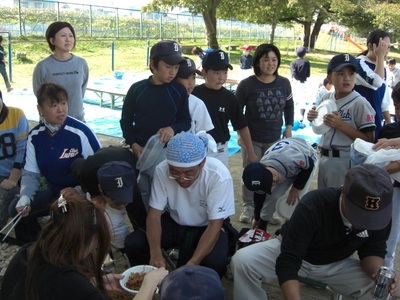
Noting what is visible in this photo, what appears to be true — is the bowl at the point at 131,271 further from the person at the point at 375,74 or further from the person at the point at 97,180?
the person at the point at 375,74

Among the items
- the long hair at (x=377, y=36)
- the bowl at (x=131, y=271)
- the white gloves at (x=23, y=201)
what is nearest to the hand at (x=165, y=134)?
the bowl at (x=131, y=271)

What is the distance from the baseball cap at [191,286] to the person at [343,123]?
187 centimetres

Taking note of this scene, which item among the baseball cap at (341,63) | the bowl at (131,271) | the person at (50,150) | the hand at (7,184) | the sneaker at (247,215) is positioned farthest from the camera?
the sneaker at (247,215)

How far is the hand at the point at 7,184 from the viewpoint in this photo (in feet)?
10.3

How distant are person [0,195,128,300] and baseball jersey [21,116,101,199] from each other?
1.33 meters

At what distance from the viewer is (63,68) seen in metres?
3.93

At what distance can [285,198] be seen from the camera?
2.94 meters

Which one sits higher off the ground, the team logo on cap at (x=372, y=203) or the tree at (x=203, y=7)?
the tree at (x=203, y=7)

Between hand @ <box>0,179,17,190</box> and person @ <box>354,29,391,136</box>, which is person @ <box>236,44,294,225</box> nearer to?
person @ <box>354,29,391,136</box>

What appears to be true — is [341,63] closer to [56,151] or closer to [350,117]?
[350,117]

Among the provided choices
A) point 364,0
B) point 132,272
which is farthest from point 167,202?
point 364,0

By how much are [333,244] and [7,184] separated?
101 inches

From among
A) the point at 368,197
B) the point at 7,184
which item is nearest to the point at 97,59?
the point at 7,184

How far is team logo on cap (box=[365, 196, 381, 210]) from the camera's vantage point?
1737mm
